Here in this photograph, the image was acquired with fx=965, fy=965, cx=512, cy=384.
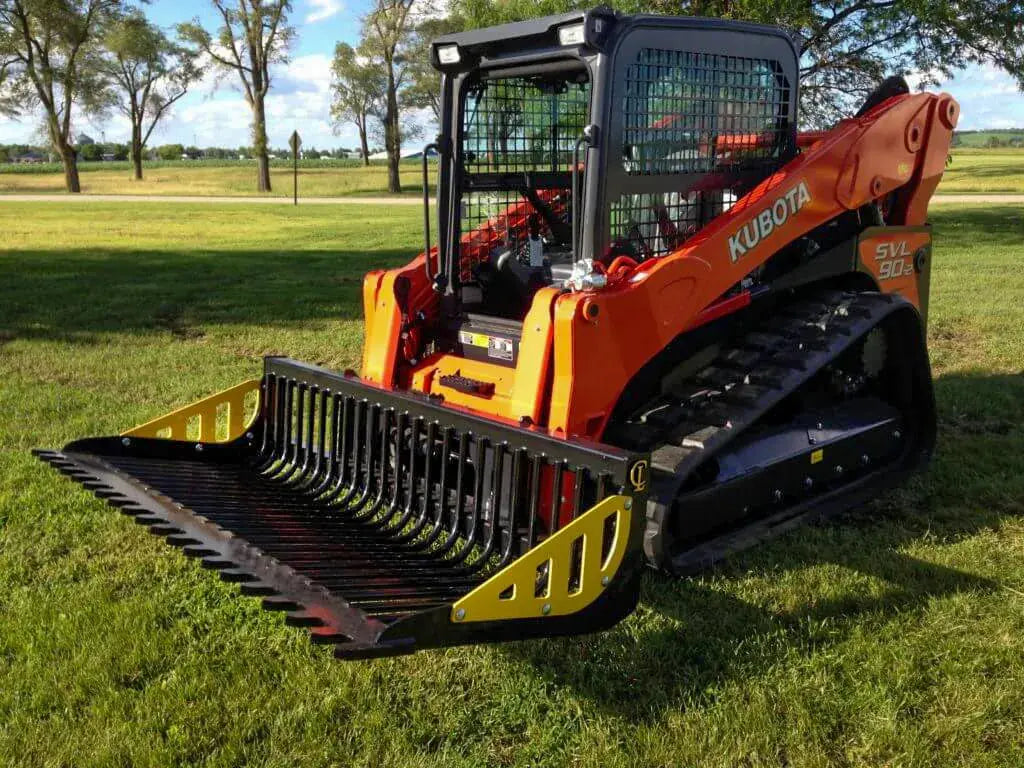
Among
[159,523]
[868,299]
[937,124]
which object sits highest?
[937,124]

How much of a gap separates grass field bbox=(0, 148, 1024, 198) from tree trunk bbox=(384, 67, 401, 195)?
777mm

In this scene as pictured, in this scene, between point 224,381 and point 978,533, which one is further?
point 224,381

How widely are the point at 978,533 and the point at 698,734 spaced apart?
2.25 metres

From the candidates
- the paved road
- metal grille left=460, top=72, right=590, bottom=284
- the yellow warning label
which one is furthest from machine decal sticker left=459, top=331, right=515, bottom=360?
the paved road

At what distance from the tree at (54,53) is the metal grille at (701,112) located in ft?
144

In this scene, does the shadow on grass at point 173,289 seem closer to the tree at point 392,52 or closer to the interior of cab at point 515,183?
the interior of cab at point 515,183

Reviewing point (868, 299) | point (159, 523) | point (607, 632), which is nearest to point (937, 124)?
point (868, 299)

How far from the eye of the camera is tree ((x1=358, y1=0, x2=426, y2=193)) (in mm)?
40906

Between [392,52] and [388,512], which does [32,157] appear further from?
[388,512]

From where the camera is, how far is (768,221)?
4.37 metres

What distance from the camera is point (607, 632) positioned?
142 inches

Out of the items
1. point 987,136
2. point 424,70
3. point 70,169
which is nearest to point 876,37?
point 424,70

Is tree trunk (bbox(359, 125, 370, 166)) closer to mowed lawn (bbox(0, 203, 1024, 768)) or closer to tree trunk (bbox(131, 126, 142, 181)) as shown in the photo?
tree trunk (bbox(131, 126, 142, 181))

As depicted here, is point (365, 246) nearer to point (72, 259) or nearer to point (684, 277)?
point (72, 259)
